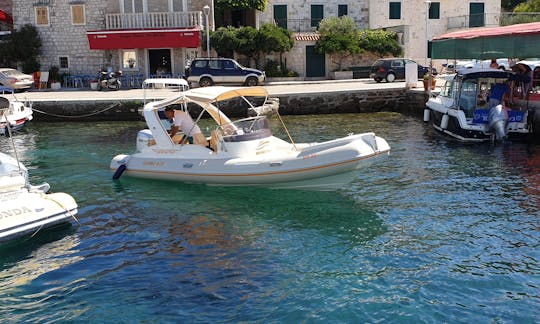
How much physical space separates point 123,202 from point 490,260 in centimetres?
755

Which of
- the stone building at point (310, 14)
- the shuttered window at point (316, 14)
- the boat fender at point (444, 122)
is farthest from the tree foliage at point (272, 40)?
the boat fender at point (444, 122)

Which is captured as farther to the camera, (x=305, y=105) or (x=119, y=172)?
(x=305, y=105)

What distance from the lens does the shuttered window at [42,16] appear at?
35.6 m

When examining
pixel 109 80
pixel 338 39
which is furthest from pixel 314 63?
pixel 109 80

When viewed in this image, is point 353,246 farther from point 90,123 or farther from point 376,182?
point 90,123

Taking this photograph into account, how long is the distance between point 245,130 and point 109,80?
21.2m

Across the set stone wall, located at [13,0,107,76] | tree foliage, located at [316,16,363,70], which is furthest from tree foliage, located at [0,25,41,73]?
tree foliage, located at [316,16,363,70]

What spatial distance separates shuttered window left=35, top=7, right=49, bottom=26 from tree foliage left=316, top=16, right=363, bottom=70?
16.4 meters

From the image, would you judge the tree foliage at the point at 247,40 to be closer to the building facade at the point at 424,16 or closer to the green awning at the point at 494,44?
the building facade at the point at 424,16

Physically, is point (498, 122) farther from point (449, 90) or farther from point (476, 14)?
point (476, 14)

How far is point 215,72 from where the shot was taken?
32.0 metres

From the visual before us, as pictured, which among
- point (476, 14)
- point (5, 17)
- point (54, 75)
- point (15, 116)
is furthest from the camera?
point (476, 14)

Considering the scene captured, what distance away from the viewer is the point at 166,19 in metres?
34.9

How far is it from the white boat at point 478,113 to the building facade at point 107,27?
17490mm
